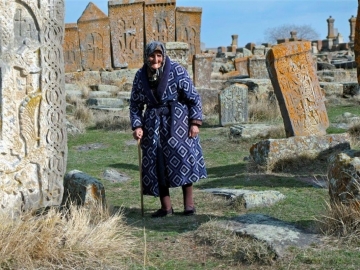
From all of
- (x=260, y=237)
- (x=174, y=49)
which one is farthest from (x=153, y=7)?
(x=260, y=237)

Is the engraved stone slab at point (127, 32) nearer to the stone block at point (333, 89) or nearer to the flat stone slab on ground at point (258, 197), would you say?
the stone block at point (333, 89)

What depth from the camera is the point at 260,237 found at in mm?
4418

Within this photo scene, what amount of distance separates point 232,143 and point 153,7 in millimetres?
11870

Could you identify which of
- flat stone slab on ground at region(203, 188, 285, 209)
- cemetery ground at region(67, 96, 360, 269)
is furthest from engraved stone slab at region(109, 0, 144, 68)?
flat stone slab on ground at region(203, 188, 285, 209)

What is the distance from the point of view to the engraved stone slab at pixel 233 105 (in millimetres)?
12391

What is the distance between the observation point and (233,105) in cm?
1244

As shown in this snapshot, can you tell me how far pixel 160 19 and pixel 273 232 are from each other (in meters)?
17.6

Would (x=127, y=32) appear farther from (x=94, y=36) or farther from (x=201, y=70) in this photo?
(x=201, y=70)

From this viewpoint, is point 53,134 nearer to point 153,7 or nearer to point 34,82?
point 34,82

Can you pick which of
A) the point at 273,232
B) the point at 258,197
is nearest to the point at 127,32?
the point at 258,197

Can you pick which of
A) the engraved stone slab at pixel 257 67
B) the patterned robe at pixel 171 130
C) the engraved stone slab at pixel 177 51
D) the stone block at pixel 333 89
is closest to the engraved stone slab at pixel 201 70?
the engraved stone slab at pixel 177 51

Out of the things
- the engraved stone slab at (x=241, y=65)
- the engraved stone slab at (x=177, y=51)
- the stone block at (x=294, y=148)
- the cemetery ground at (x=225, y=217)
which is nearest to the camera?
the cemetery ground at (x=225, y=217)

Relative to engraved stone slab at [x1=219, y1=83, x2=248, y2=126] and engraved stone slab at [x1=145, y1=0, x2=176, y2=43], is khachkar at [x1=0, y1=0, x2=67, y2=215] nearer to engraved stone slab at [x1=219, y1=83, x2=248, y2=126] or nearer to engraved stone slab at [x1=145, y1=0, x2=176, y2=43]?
engraved stone slab at [x1=219, y1=83, x2=248, y2=126]

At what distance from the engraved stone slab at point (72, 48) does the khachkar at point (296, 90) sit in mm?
13303
